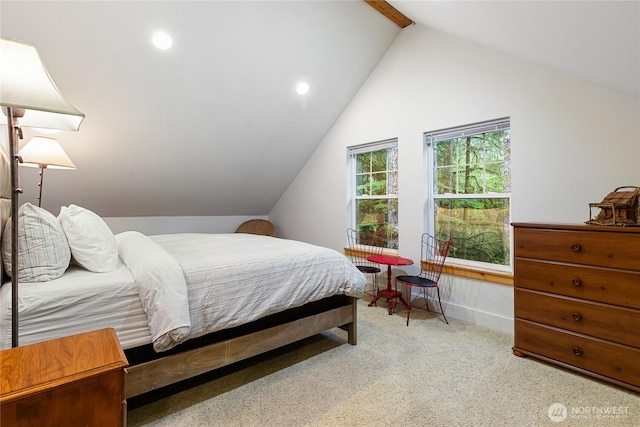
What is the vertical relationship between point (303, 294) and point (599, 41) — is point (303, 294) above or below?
below

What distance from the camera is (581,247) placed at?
6.48ft

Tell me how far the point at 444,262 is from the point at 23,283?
318 centimetres

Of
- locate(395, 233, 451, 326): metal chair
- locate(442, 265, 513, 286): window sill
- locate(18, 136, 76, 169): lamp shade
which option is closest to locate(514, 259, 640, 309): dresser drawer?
locate(442, 265, 513, 286): window sill

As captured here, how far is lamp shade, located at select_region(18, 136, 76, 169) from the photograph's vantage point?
8.31ft

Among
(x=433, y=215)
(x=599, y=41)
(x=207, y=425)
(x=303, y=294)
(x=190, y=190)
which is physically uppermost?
(x=599, y=41)

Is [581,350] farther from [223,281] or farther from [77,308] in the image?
[77,308]

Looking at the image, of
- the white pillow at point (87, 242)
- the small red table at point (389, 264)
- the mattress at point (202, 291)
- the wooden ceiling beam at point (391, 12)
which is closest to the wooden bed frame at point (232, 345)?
the mattress at point (202, 291)

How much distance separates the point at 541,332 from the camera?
7.06ft

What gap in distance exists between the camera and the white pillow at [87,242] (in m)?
1.67

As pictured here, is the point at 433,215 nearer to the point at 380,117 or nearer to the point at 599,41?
the point at 380,117

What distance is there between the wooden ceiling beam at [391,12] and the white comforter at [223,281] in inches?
97.6

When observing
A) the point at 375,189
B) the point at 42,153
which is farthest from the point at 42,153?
the point at 375,189

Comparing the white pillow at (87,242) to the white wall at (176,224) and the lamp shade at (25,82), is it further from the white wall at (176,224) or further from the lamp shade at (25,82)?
the white wall at (176,224)

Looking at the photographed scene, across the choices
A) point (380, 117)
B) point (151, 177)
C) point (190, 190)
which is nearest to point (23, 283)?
point (151, 177)
